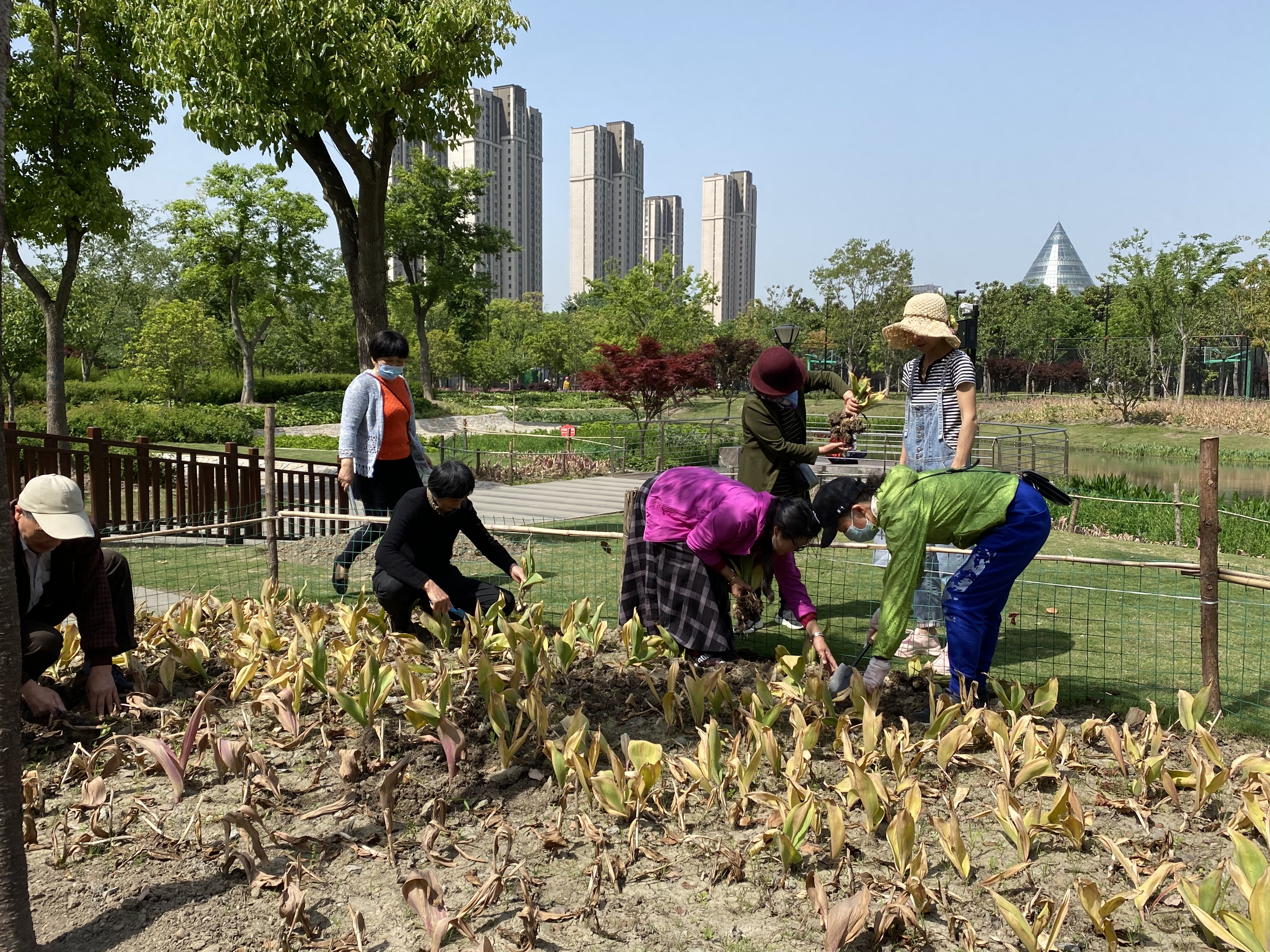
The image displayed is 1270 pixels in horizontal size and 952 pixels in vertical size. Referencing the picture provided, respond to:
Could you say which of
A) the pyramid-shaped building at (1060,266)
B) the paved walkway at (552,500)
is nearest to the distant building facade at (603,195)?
the pyramid-shaped building at (1060,266)

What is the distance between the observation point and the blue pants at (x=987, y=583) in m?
3.62

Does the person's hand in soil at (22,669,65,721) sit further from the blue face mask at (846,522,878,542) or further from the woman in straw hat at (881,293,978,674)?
the woman in straw hat at (881,293,978,674)

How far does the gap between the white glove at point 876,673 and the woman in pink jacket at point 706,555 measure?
0.62 feet

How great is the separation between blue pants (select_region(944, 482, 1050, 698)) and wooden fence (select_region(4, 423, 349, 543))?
5.62 m

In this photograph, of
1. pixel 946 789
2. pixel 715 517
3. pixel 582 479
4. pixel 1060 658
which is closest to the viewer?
pixel 946 789

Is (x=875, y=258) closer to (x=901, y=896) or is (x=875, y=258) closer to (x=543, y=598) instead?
(x=543, y=598)

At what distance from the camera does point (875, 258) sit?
1379 inches

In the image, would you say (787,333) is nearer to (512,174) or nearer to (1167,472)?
(1167,472)

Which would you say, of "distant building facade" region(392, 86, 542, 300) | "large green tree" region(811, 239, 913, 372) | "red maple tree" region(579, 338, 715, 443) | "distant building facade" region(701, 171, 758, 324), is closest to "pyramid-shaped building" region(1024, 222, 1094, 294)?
"distant building facade" region(701, 171, 758, 324)

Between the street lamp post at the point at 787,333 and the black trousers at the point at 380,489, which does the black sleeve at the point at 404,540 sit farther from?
the street lamp post at the point at 787,333

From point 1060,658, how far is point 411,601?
3249mm

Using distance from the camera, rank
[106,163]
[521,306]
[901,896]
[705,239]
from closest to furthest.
Result: [901,896]
[106,163]
[521,306]
[705,239]

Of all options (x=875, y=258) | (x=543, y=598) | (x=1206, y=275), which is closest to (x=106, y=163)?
(x=543, y=598)

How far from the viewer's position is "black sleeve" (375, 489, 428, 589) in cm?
417
